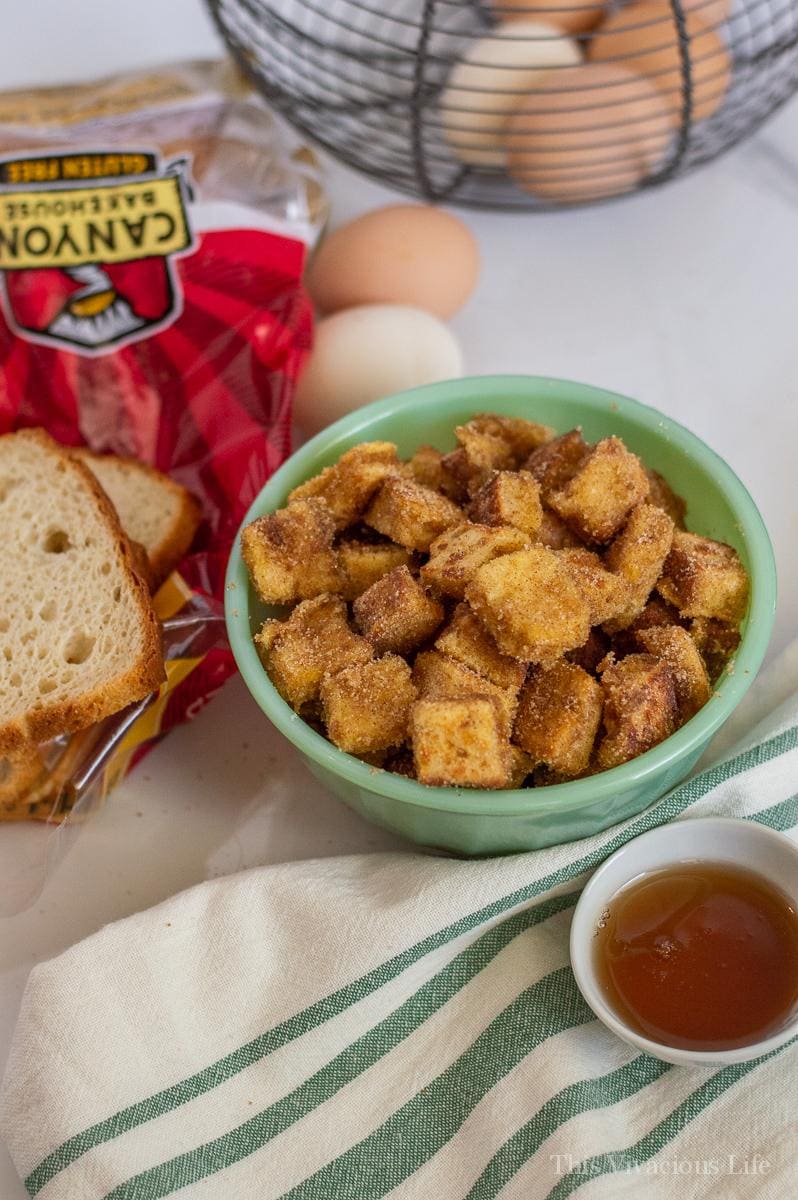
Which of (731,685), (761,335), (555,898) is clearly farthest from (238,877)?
(761,335)

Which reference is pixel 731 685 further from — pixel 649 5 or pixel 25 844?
pixel 649 5

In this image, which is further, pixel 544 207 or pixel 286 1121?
pixel 544 207

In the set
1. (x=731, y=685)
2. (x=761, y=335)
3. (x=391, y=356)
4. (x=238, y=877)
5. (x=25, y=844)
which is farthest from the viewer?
(x=761, y=335)

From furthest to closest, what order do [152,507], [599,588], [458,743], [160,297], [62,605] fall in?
[160,297], [152,507], [62,605], [599,588], [458,743]

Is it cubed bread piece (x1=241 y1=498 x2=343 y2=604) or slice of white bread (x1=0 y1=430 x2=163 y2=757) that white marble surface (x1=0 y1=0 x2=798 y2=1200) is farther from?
cubed bread piece (x1=241 y1=498 x2=343 y2=604)

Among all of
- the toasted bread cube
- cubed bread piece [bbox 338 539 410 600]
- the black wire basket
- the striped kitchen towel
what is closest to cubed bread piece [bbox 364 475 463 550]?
cubed bread piece [bbox 338 539 410 600]

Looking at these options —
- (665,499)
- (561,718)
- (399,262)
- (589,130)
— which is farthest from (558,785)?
(589,130)

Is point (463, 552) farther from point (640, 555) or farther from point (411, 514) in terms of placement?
point (640, 555)
